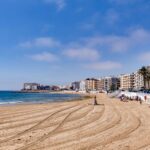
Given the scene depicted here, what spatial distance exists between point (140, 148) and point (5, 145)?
5.77 m

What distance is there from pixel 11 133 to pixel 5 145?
3.40m

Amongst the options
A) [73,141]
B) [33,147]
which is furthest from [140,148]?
[33,147]

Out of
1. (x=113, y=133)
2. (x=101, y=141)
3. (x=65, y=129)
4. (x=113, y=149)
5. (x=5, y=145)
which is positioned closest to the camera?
(x=113, y=149)

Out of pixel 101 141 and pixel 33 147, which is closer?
pixel 33 147

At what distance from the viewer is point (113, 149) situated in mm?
12414

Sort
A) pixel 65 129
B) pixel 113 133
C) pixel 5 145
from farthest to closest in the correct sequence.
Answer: pixel 65 129
pixel 113 133
pixel 5 145

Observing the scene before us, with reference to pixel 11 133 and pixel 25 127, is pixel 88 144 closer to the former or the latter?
pixel 11 133

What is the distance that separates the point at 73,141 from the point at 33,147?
2.23 m

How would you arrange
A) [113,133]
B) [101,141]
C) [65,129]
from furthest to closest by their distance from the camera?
[65,129] → [113,133] → [101,141]

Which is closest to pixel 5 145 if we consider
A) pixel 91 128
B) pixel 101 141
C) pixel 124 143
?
pixel 101 141

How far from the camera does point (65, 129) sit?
18.2 m

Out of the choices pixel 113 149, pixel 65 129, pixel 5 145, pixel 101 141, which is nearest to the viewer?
pixel 113 149

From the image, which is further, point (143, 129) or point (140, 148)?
point (143, 129)

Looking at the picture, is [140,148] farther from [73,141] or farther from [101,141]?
[73,141]
